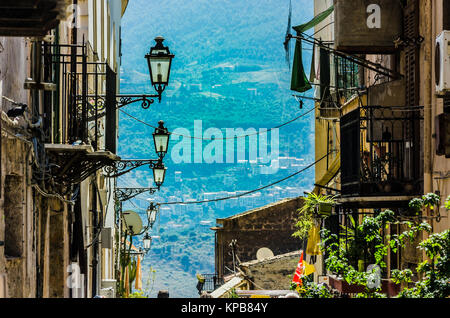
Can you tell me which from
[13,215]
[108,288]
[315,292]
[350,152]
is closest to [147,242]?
[108,288]

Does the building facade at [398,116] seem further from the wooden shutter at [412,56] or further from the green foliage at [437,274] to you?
the green foliage at [437,274]

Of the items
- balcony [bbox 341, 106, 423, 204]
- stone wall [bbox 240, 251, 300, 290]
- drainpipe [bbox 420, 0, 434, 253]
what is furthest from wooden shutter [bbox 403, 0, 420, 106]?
stone wall [bbox 240, 251, 300, 290]

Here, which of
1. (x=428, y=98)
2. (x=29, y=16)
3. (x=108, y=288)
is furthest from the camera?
(x=108, y=288)

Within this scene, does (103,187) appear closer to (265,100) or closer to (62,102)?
(62,102)

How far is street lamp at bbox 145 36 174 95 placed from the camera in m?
14.1

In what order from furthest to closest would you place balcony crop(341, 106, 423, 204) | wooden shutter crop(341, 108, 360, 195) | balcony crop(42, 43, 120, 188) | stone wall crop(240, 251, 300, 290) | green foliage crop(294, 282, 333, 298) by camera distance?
stone wall crop(240, 251, 300, 290) → wooden shutter crop(341, 108, 360, 195) → balcony crop(341, 106, 423, 204) → balcony crop(42, 43, 120, 188) → green foliage crop(294, 282, 333, 298)

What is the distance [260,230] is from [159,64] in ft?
86.7

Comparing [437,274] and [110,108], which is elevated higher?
[110,108]

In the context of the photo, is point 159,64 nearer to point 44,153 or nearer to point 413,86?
point 44,153

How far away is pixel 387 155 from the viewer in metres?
17.5

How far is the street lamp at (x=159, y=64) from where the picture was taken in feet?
46.4

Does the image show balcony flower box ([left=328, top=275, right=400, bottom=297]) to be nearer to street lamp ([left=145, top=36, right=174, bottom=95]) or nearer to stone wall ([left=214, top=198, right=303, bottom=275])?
street lamp ([left=145, top=36, right=174, bottom=95])

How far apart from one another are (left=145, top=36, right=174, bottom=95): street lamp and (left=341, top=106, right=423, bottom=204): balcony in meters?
3.99

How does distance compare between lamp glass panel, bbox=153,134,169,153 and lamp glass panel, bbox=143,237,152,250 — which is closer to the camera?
lamp glass panel, bbox=153,134,169,153
